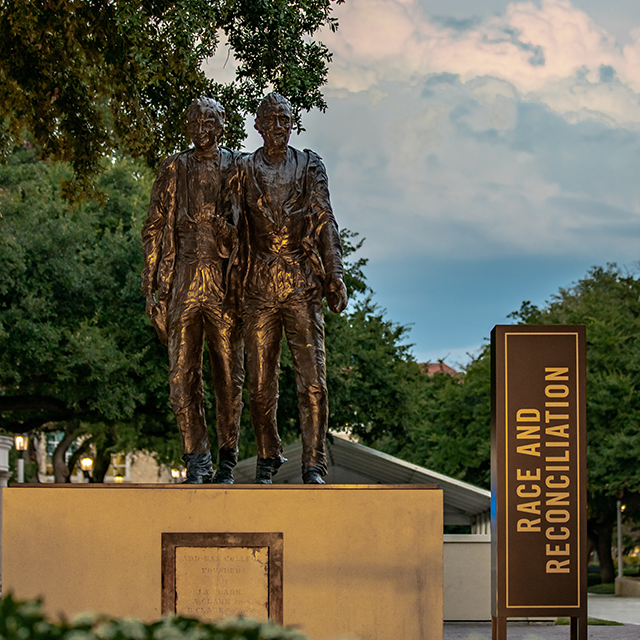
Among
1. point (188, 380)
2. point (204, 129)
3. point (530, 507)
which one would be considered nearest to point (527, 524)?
point (530, 507)

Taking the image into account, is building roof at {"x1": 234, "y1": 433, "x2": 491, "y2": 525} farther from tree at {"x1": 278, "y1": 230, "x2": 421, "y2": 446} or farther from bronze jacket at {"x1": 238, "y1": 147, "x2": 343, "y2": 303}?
bronze jacket at {"x1": 238, "y1": 147, "x2": 343, "y2": 303}

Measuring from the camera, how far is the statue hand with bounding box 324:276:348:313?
7.21m

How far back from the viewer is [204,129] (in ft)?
24.0

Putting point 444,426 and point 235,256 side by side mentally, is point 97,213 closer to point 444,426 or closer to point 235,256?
point 444,426

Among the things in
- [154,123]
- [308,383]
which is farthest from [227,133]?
[308,383]

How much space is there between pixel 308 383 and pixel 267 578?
4.70 feet

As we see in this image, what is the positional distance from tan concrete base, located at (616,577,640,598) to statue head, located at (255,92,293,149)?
91.0ft

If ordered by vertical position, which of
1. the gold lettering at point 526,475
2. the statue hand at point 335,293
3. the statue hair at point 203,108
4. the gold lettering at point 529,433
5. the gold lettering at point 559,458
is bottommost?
the gold lettering at point 526,475

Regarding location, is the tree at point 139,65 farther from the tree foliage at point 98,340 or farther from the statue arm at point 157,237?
the tree foliage at point 98,340

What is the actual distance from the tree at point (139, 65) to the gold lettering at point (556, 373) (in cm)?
499

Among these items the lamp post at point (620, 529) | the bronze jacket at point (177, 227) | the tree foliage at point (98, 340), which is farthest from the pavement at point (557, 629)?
the lamp post at point (620, 529)

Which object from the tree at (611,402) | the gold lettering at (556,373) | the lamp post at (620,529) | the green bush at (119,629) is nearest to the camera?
the green bush at (119,629)

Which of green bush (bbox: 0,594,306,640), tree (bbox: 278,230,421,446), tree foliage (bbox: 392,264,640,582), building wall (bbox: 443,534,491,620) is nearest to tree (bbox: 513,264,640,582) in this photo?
tree foliage (bbox: 392,264,640,582)

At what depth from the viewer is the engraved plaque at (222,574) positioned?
6.24m
